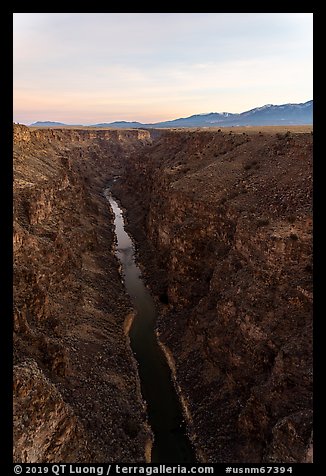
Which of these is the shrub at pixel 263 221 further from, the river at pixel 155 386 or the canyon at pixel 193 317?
the river at pixel 155 386

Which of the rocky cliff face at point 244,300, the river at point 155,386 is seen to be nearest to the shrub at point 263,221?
the rocky cliff face at point 244,300

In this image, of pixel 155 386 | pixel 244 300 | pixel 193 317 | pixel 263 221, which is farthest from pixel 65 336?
pixel 263 221

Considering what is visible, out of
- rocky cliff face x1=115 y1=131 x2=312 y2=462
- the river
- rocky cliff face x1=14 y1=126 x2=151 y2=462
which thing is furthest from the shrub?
rocky cliff face x1=14 y1=126 x2=151 y2=462

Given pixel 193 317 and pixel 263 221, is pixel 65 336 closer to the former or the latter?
pixel 193 317

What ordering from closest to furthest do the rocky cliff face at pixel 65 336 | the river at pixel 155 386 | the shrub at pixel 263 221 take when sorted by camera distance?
the rocky cliff face at pixel 65 336
the river at pixel 155 386
the shrub at pixel 263 221

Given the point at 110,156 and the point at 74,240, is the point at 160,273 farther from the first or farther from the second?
the point at 110,156

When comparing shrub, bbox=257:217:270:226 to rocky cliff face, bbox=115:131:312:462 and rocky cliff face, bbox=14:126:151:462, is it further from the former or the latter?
rocky cliff face, bbox=14:126:151:462

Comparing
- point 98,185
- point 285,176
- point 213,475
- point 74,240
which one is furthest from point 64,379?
point 98,185
